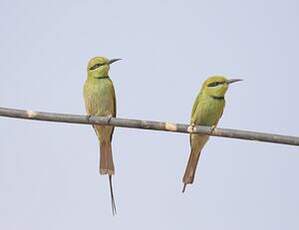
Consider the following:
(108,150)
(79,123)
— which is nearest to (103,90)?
(108,150)

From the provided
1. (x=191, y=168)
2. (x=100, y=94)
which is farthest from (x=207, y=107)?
(x=100, y=94)

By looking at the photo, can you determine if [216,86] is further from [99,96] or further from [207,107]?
[99,96]

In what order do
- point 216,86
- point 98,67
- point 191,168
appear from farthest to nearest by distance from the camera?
point 98,67, point 216,86, point 191,168

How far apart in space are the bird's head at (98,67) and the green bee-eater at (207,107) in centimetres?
61

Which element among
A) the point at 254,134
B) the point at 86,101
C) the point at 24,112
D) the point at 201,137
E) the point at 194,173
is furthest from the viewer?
the point at 86,101

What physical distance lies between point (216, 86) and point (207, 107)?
14 centimetres

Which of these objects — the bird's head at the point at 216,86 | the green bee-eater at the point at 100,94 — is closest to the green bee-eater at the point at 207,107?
the bird's head at the point at 216,86

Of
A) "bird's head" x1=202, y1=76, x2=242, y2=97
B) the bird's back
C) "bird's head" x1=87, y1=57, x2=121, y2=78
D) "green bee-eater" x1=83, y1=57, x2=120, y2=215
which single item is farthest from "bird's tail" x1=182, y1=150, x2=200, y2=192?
"bird's head" x1=87, y1=57, x2=121, y2=78

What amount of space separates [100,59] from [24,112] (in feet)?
4.87

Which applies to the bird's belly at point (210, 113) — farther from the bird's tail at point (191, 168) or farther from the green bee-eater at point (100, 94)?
the green bee-eater at point (100, 94)

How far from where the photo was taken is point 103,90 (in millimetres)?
3967

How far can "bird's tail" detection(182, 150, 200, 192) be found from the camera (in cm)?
342

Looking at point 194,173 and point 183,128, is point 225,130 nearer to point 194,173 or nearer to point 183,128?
point 183,128

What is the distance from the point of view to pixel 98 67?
3.94 metres
